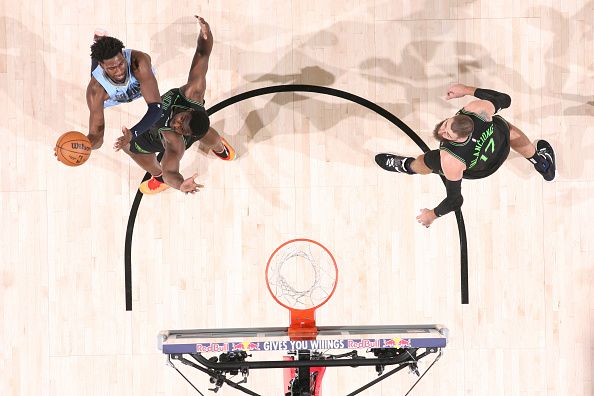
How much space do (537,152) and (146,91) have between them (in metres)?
3.69

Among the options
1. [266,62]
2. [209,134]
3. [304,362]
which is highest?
[266,62]

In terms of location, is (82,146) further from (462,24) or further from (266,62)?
(462,24)

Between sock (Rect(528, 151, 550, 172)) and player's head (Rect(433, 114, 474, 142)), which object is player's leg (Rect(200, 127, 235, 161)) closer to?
player's head (Rect(433, 114, 474, 142))

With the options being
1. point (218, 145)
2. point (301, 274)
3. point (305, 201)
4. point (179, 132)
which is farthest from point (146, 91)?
point (301, 274)

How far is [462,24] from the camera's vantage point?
6371mm

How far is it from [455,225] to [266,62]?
2.50m

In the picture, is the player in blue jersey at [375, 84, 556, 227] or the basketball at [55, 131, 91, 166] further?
the player in blue jersey at [375, 84, 556, 227]

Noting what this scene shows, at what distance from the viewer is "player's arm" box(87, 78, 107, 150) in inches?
209

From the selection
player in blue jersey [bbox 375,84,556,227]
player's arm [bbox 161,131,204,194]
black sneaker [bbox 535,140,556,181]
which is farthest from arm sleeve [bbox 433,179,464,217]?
player's arm [bbox 161,131,204,194]

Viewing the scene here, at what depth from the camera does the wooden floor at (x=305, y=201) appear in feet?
20.7

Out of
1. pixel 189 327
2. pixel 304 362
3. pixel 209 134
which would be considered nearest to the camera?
pixel 304 362

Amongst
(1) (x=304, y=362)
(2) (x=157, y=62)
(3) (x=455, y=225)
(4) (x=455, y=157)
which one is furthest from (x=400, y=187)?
(2) (x=157, y=62)

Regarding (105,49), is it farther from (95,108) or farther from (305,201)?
(305,201)

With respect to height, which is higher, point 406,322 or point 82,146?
point 82,146
